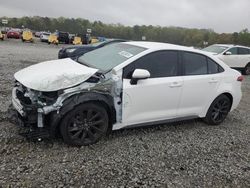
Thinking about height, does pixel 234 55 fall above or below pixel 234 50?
below

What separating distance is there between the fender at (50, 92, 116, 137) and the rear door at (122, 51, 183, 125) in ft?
0.82

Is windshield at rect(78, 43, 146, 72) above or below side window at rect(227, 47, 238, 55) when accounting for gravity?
below

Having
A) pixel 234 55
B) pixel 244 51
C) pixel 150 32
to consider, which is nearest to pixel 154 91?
pixel 234 55

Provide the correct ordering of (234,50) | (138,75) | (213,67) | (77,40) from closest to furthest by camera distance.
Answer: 1. (138,75)
2. (213,67)
3. (234,50)
4. (77,40)

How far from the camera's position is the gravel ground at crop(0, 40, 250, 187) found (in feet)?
10.6

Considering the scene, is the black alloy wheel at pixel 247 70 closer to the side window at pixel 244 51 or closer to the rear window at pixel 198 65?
the side window at pixel 244 51

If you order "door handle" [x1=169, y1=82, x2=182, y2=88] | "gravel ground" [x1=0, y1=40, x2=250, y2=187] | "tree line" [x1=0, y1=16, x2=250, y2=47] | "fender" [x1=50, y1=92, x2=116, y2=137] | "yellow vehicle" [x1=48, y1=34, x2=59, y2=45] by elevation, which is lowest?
"gravel ground" [x1=0, y1=40, x2=250, y2=187]

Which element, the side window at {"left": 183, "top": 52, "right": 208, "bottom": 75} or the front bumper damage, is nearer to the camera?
the front bumper damage

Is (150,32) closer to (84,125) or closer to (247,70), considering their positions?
(247,70)

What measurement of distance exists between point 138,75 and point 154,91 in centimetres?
46

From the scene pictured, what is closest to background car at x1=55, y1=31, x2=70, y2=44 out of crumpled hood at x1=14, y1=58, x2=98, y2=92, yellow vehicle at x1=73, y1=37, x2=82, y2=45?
yellow vehicle at x1=73, y1=37, x2=82, y2=45

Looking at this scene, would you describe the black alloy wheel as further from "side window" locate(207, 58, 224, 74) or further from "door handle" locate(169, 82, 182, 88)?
"door handle" locate(169, 82, 182, 88)

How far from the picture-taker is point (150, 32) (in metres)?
65.6

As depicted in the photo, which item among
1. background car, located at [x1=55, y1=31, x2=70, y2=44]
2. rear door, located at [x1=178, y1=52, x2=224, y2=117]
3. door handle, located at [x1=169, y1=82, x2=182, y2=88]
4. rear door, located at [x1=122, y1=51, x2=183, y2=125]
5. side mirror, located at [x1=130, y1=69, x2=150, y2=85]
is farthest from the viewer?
background car, located at [x1=55, y1=31, x2=70, y2=44]
